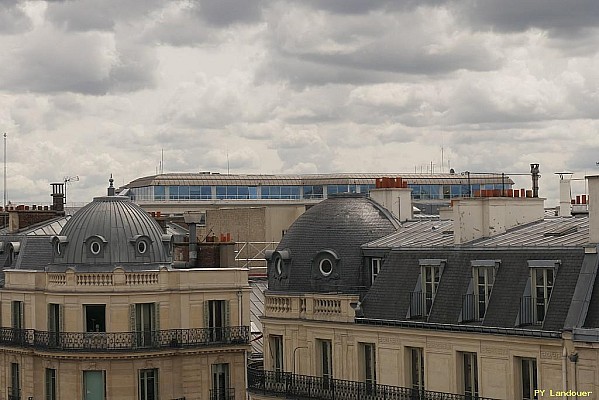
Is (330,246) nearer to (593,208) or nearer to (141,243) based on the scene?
(593,208)

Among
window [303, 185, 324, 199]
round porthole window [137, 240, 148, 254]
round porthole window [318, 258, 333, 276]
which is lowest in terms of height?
round porthole window [318, 258, 333, 276]

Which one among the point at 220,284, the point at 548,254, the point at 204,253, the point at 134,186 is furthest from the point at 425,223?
the point at 134,186

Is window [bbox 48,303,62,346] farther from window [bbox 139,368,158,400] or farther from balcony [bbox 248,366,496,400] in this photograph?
balcony [bbox 248,366,496,400]

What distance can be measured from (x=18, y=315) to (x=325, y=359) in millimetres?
19492

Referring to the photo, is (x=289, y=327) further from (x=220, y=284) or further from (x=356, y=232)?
(x=220, y=284)

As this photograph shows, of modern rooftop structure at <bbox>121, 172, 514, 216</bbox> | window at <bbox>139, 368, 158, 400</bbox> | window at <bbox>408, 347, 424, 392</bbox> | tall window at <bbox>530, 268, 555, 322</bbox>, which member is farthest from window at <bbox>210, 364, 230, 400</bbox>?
modern rooftop structure at <bbox>121, 172, 514, 216</bbox>

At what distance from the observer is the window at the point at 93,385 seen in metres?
54.3

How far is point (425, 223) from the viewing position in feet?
150

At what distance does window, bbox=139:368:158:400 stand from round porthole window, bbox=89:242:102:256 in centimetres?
494

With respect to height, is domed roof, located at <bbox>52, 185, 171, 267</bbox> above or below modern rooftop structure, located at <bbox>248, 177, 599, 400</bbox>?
above

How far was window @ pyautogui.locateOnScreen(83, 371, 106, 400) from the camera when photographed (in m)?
54.3

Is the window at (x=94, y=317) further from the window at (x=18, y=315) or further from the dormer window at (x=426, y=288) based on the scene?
the dormer window at (x=426, y=288)

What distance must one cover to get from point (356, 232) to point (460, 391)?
6.89 metres

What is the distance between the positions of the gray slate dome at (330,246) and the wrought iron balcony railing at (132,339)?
11623 mm
